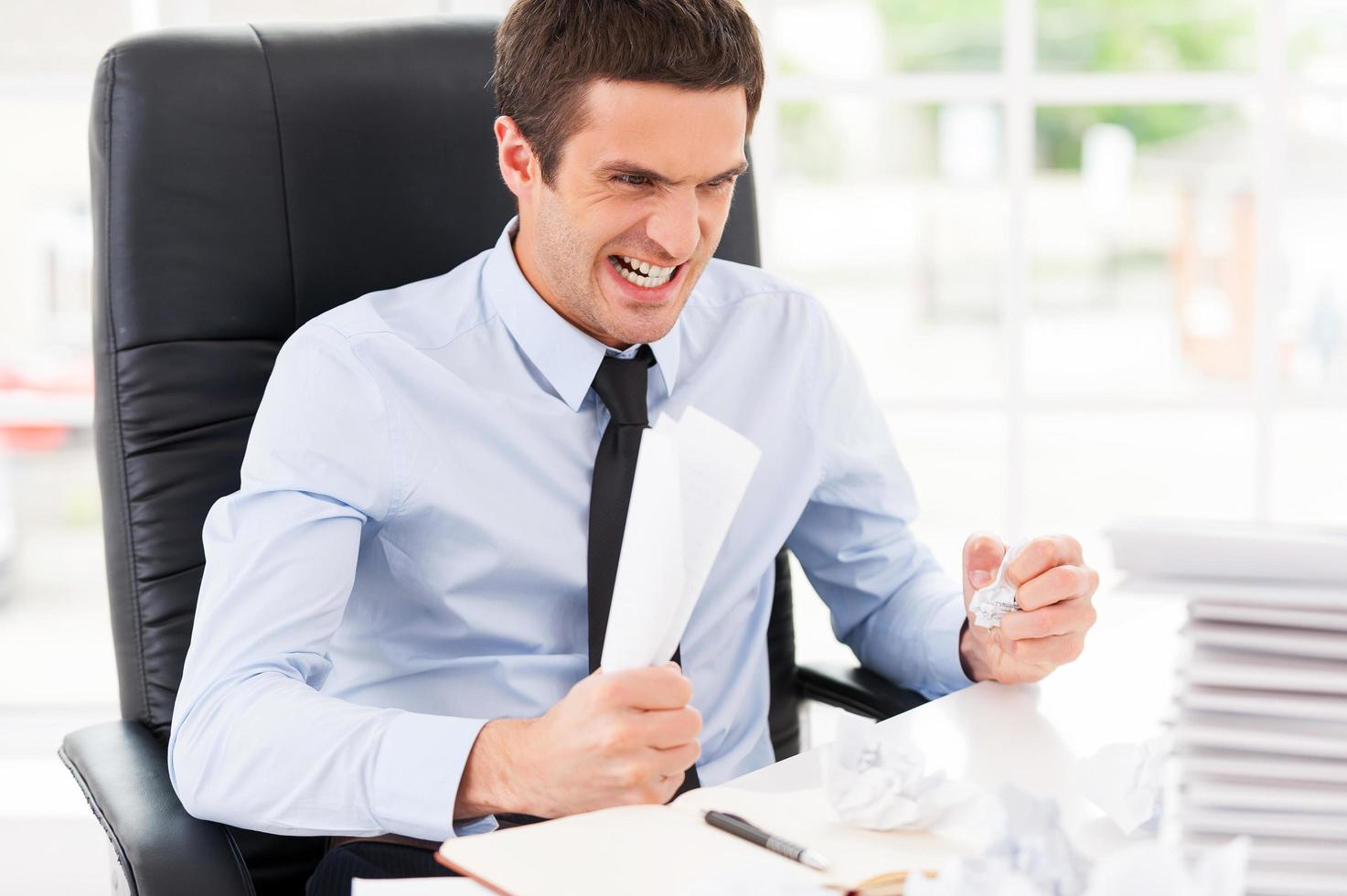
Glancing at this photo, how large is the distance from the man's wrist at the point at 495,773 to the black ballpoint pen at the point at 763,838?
0.16 metres

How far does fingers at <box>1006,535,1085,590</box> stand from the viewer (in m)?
1.11

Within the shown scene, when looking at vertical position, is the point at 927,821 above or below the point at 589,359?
below

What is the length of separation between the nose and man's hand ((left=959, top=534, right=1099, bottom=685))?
1.36 ft

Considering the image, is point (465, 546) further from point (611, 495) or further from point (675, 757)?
point (675, 757)

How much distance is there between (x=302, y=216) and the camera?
1319 mm

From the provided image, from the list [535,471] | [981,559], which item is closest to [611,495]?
[535,471]

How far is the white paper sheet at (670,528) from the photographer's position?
75cm

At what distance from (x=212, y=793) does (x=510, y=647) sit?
334 millimetres

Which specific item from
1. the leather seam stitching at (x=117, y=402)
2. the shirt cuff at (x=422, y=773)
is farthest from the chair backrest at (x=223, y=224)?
the shirt cuff at (x=422, y=773)

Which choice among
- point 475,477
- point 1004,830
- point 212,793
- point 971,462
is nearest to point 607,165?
point 475,477

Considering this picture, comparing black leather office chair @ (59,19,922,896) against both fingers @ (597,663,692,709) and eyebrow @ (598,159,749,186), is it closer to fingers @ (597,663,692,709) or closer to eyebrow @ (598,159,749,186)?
eyebrow @ (598,159,749,186)

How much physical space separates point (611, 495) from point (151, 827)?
1.55 ft

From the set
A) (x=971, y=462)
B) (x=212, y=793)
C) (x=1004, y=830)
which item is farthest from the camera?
(x=971, y=462)

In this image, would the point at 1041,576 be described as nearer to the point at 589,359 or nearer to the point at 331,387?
the point at 589,359
